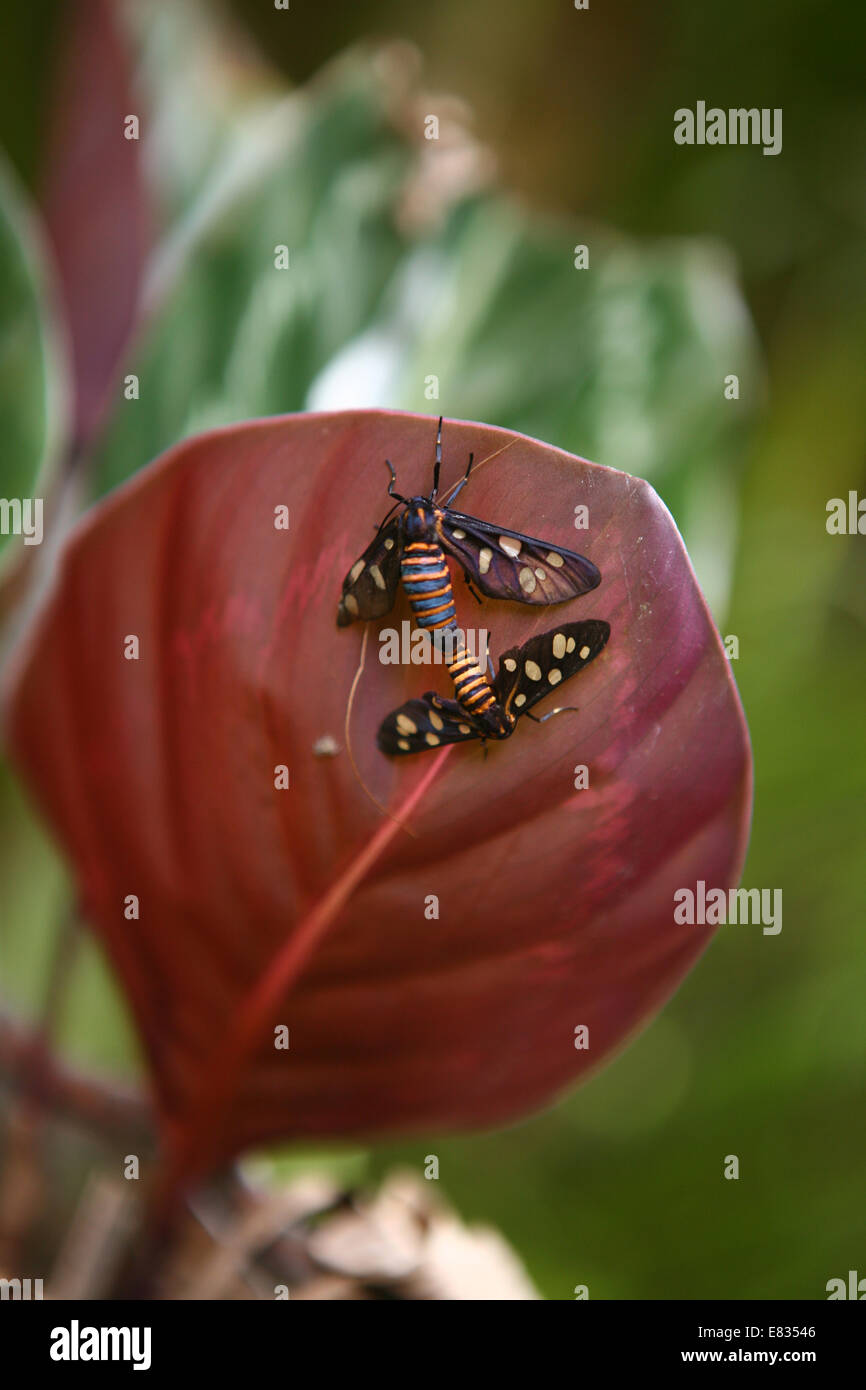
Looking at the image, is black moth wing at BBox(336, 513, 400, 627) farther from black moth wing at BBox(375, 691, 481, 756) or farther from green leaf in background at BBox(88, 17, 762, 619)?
green leaf in background at BBox(88, 17, 762, 619)

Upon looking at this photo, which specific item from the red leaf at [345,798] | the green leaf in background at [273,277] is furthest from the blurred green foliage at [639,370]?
the red leaf at [345,798]

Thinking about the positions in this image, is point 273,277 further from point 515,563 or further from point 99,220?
point 515,563

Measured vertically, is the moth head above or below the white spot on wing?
above

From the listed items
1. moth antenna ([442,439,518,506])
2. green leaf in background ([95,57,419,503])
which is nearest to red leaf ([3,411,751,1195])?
moth antenna ([442,439,518,506])

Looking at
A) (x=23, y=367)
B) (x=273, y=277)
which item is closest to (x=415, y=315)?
(x=273, y=277)
